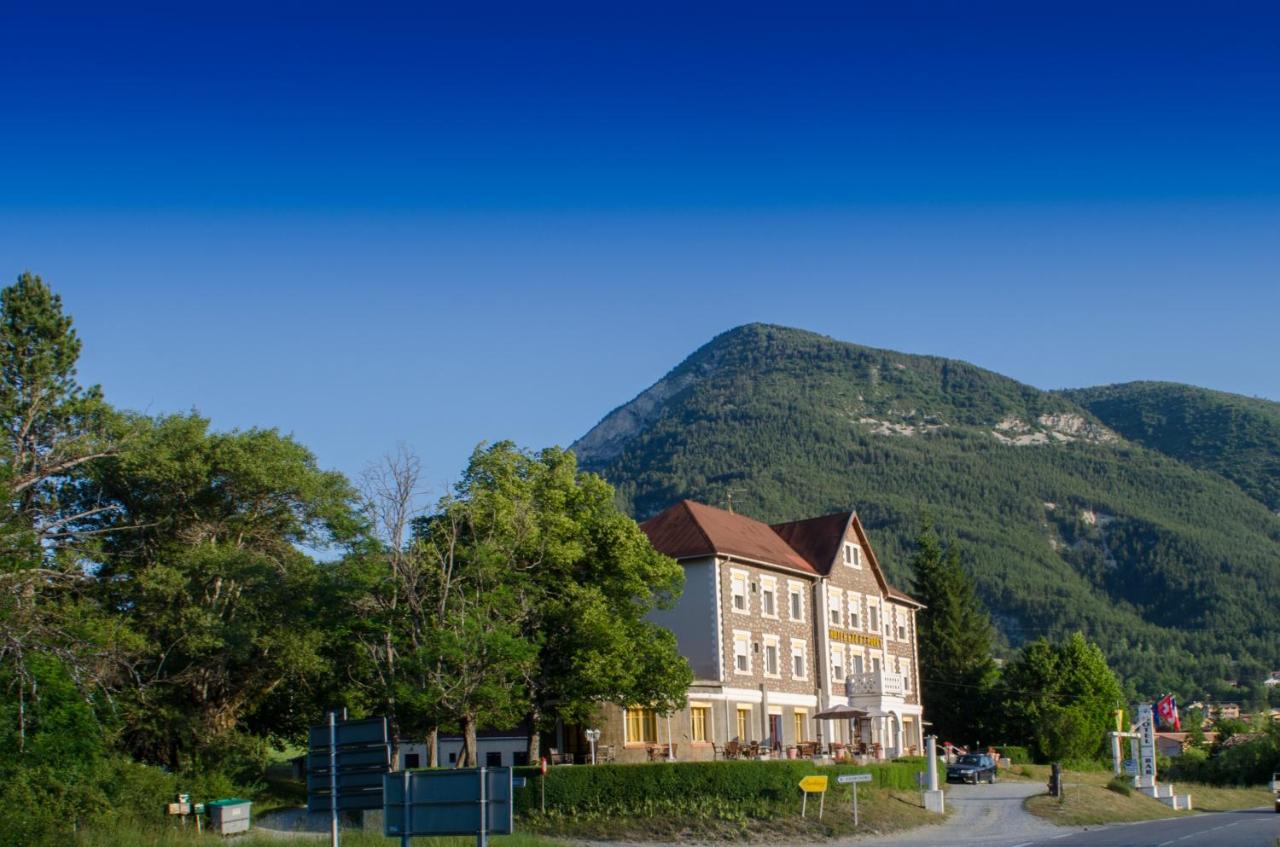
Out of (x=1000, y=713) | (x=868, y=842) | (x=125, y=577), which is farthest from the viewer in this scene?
(x=1000, y=713)

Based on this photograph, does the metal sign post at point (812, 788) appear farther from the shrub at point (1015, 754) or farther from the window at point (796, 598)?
the shrub at point (1015, 754)

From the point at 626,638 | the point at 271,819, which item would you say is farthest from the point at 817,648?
the point at 271,819

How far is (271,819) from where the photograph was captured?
42562 millimetres

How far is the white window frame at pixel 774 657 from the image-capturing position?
5478cm

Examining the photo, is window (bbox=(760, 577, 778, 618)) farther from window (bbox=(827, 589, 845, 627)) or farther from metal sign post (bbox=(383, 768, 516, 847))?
metal sign post (bbox=(383, 768, 516, 847))

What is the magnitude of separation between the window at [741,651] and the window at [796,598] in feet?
15.8

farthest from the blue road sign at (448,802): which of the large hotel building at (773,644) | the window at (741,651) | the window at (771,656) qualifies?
the window at (771,656)

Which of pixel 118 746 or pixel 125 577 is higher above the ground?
pixel 125 577

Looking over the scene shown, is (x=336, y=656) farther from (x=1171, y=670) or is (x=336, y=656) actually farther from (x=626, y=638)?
(x=1171, y=670)

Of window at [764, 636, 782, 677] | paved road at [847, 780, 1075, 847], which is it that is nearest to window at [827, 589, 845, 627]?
window at [764, 636, 782, 677]

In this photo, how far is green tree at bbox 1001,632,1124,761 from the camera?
76.2 metres

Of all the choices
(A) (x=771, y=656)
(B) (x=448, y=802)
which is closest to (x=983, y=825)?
(A) (x=771, y=656)

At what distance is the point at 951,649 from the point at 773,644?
37255 mm

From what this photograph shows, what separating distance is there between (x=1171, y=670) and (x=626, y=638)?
157 metres
